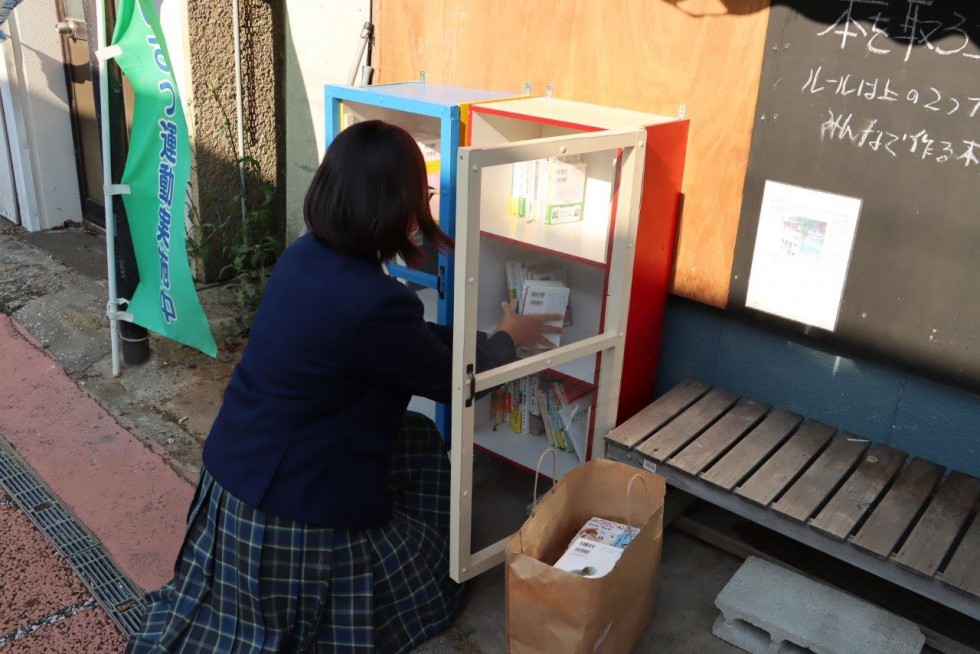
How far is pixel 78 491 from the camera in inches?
145

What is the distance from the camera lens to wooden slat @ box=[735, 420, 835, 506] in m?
2.82

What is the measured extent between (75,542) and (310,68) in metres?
2.76

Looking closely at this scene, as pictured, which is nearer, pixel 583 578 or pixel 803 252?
pixel 583 578

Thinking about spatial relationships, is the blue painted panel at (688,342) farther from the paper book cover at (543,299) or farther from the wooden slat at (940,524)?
the wooden slat at (940,524)

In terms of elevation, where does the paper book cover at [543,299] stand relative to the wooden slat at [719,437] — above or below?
above

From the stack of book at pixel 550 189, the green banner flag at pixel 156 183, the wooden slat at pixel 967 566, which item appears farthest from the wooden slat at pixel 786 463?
the green banner flag at pixel 156 183

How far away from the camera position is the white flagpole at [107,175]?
4.05 meters

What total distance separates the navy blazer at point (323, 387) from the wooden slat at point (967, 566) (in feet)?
5.02

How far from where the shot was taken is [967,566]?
8.25 feet

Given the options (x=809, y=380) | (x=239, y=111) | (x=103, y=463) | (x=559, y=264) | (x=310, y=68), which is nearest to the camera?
(x=809, y=380)

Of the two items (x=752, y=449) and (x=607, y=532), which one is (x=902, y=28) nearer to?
(x=752, y=449)

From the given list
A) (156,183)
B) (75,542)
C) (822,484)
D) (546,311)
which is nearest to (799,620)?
(822,484)

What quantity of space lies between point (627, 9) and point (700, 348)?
1.33 meters

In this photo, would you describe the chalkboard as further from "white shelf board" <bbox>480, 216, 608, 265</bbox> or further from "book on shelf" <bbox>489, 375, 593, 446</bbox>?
"book on shelf" <bbox>489, 375, 593, 446</bbox>
